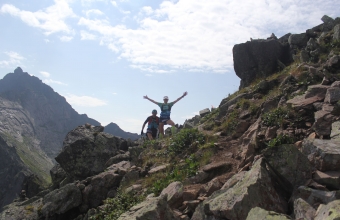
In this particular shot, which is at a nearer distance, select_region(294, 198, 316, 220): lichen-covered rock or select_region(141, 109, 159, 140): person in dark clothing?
select_region(294, 198, 316, 220): lichen-covered rock

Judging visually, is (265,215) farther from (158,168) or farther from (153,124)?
(153,124)

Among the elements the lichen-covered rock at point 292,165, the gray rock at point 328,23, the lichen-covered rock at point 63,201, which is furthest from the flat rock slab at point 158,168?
Answer: the gray rock at point 328,23

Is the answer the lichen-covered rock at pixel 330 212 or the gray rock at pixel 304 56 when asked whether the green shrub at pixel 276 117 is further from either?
the gray rock at pixel 304 56

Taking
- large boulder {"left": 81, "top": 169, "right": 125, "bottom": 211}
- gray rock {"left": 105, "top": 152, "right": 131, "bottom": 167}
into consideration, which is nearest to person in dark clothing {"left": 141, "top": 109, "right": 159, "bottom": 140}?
gray rock {"left": 105, "top": 152, "right": 131, "bottom": 167}

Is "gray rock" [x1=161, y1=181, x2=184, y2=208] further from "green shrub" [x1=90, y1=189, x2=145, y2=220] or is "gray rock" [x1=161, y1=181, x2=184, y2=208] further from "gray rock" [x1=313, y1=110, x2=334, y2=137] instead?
"gray rock" [x1=313, y1=110, x2=334, y2=137]

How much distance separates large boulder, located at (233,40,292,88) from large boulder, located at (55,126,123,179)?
37.2 feet

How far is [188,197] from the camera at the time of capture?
9.52 m

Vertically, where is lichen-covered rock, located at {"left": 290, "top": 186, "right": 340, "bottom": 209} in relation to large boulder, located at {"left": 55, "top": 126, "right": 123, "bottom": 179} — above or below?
below

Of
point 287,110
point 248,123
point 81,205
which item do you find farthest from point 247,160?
point 81,205

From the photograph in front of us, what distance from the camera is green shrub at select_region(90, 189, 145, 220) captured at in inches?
450

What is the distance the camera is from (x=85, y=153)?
19.2 metres

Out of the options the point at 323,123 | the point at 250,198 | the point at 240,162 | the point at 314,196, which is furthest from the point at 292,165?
the point at 240,162

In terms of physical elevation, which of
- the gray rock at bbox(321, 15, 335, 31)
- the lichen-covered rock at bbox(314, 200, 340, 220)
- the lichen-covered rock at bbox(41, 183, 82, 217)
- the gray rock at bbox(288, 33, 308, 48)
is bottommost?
the lichen-covered rock at bbox(41, 183, 82, 217)

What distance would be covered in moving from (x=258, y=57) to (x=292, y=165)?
16183 mm
